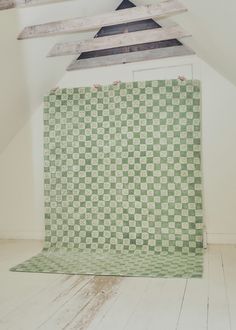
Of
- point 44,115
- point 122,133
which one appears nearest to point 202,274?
point 122,133

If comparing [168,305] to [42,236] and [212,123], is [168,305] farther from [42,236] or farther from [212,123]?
[42,236]

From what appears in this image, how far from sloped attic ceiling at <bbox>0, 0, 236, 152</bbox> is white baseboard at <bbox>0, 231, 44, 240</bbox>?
1.13m

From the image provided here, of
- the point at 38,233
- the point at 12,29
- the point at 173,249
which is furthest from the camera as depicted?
the point at 38,233

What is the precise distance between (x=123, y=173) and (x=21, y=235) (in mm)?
1583

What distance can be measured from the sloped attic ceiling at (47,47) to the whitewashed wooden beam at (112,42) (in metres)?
0.09

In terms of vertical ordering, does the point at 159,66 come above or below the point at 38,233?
above

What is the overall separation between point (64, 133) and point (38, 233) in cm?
129

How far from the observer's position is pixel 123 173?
3.80 metres

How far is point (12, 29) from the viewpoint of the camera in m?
3.01

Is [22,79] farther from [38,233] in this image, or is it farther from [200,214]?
[200,214]

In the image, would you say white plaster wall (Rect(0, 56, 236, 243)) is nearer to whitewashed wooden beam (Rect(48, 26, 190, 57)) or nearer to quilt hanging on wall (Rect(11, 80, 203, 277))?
quilt hanging on wall (Rect(11, 80, 203, 277))

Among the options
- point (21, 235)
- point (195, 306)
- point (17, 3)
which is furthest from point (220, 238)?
point (17, 3)

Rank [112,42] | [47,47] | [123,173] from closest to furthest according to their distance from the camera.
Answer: [47,47] < [112,42] < [123,173]

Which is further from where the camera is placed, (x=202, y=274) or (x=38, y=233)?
(x=38, y=233)
